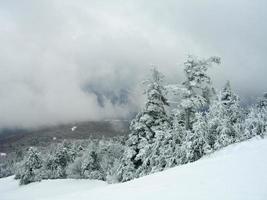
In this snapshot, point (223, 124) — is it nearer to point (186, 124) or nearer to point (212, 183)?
point (186, 124)

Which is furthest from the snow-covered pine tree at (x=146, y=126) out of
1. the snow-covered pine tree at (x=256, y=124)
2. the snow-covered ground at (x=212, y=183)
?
the snow-covered ground at (x=212, y=183)

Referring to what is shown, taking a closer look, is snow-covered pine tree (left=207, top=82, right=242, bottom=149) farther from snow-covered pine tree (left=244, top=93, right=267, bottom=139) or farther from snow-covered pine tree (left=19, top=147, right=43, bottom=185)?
snow-covered pine tree (left=19, top=147, right=43, bottom=185)

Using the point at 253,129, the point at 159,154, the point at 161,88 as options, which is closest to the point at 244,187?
the point at 253,129

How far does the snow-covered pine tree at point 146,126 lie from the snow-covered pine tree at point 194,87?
2.55 m

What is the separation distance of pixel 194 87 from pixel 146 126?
520 centimetres

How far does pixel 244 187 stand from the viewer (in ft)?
32.4

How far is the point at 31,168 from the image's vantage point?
59656mm

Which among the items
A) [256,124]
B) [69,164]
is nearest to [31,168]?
[69,164]

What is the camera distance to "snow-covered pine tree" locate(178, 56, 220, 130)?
82.1ft

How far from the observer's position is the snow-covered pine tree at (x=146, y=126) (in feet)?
90.5

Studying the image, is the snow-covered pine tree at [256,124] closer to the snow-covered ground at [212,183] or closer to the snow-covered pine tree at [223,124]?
the snow-covered pine tree at [223,124]

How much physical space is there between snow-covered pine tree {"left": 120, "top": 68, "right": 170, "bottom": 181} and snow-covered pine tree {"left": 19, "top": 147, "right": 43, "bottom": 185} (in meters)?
33.0

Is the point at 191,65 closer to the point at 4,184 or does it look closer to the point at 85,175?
the point at 85,175

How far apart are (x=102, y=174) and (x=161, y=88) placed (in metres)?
34.1
